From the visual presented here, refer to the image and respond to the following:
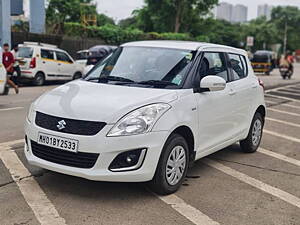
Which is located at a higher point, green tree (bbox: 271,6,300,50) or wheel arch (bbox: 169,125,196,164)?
green tree (bbox: 271,6,300,50)

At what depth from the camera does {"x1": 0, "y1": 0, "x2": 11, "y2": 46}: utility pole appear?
19.9 metres

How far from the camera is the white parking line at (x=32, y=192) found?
389 centimetres

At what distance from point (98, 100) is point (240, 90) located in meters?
2.56

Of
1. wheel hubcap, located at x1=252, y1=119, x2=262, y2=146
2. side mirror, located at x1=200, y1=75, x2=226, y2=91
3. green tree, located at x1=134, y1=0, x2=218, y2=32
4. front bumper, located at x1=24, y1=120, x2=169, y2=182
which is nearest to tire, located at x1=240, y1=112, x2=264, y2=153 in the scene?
wheel hubcap, located at x1=252, y1=119, x2=262, y2=146

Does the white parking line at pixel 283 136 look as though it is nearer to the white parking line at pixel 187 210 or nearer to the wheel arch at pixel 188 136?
the wheel arch at pixel 188 136

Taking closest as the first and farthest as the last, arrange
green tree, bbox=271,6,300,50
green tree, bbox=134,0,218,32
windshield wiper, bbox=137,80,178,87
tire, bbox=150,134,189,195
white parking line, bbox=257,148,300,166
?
1. tire, bbox=150,134,189,195
2. windshield wiper, bbox=137,80,178,87
3. white parking line, bbox=257,148,300,166
4. green tree, bbox=134,0,218,32
5. green tree, bbox=271,6,300,50

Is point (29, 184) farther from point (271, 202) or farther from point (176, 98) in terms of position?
point (271, 202)

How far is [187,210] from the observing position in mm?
4242

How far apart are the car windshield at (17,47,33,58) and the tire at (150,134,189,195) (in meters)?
13.6

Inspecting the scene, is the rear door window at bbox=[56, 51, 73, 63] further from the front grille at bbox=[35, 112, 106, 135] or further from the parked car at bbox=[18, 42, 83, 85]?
the front grille at bbox=[35, 112, 106, 135]

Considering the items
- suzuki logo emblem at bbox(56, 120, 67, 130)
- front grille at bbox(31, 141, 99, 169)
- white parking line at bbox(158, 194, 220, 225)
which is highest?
suzuki logo emblem at bbox(56, 120, 67, 130)

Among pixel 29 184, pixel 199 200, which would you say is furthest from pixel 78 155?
pixel 199 200

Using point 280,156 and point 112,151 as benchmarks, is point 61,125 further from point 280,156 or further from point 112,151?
point 280,156

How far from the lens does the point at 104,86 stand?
4.96 metres
